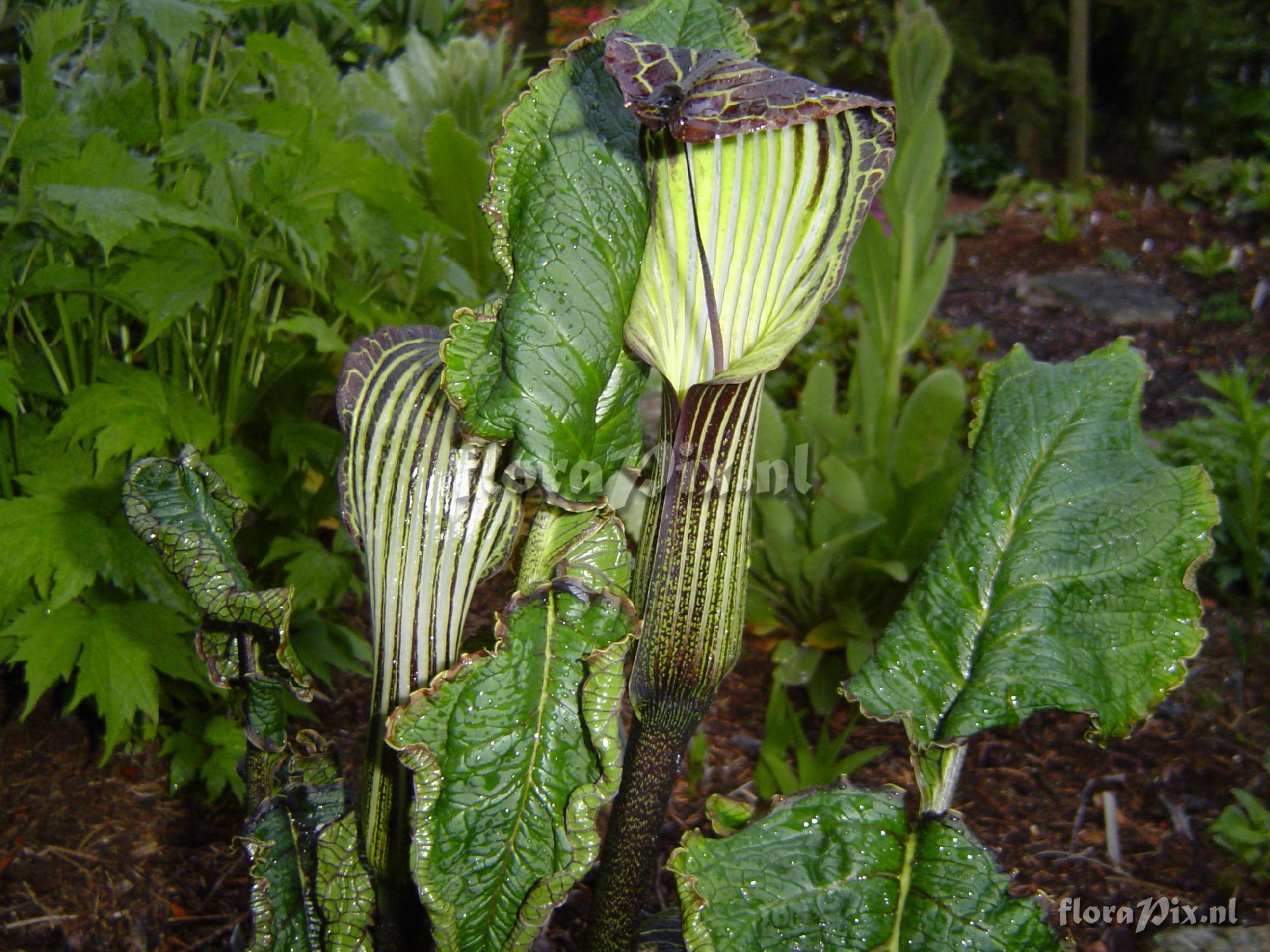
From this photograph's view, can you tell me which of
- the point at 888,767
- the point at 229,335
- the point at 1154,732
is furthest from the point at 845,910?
the point at 229,335

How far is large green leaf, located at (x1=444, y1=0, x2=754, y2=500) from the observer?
2.34 ft

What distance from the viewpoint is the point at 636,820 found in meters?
0.94

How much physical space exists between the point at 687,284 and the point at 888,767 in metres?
1.11

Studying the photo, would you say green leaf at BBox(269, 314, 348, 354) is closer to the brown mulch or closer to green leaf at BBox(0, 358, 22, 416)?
green leaf at BBox(0, 358, 22, 416)

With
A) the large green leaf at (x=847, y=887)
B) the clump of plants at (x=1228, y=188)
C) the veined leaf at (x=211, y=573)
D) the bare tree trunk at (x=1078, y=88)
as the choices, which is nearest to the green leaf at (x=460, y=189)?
the veined leaf at (x=211, y=573)

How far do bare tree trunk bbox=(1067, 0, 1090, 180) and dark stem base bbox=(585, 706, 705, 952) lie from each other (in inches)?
214

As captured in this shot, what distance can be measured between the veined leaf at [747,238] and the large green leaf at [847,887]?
0.39 meters

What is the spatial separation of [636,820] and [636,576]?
0.77 ft

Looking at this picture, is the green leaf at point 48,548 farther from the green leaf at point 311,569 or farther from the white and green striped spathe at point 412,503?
the white and green striped spathe at point 412,503

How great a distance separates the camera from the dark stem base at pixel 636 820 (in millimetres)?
911

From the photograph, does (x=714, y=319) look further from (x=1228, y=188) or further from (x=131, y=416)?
(x=1228, y=188)

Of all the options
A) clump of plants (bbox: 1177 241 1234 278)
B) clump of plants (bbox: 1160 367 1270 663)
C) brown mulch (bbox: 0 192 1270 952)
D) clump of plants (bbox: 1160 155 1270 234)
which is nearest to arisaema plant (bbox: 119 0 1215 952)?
brown mulch (bbox: 0 192 1270 952)

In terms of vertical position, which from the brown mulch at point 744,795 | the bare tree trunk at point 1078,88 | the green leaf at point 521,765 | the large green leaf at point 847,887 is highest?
the bare tree trunk at point 1078,88

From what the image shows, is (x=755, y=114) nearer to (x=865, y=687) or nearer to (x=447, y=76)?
(x=865, y=687)
